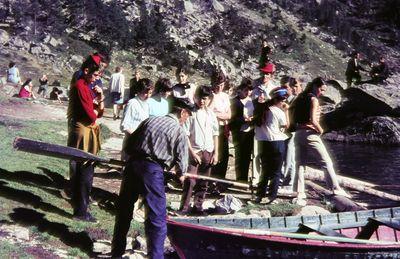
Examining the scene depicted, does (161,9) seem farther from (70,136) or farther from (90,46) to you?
(70,136)

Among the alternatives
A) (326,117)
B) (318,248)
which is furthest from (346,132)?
(318,248)

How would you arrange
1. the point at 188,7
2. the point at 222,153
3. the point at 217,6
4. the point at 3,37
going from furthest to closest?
the point at 217,6 < the point at 188,7 < the point at 3,37 < the point at 222,153

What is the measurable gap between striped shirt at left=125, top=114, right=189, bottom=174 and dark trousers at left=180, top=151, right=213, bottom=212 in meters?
1.98

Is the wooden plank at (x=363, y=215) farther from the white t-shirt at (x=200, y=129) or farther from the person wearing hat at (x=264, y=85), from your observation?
the person wearing hat at (x=264, y=85)

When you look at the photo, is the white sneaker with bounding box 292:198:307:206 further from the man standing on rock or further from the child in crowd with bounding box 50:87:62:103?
the child in crowd with bounding box 50:87:62:103

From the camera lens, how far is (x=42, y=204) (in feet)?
24.0

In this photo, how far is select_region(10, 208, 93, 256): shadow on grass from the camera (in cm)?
641

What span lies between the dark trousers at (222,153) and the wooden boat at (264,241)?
97.4 inches

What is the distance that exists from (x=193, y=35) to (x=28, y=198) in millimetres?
37640

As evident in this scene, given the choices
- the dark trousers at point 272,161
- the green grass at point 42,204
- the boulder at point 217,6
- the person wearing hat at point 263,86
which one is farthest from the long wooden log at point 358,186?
the boulder at point 217,6

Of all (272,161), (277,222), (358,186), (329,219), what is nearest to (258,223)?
(277,222)

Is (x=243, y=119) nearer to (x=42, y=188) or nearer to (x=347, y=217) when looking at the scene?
(x=347, y=217)

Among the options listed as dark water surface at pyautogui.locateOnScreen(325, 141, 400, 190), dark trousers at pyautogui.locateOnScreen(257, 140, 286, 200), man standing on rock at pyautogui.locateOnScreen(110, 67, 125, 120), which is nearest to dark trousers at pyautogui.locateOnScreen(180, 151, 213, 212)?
dark trousers at pyautogui.locateOnScreen(257, 140, 286, 200)

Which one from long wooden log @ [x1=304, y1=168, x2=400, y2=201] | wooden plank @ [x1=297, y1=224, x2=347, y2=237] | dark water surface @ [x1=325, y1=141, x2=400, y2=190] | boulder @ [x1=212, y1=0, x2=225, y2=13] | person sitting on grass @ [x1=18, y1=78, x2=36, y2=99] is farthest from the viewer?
boulder @ [x1=212, y1=0, x2=225, y2=13]
